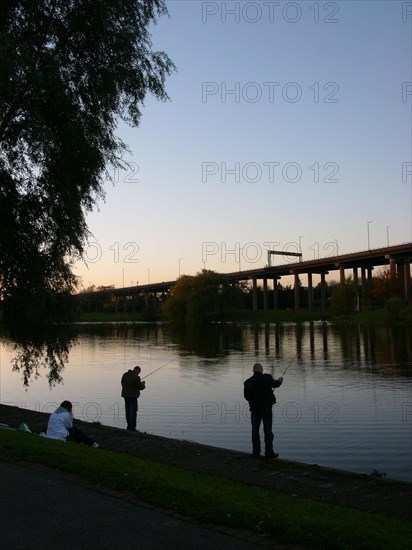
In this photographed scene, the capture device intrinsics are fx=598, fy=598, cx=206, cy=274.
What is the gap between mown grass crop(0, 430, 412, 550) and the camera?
5.93 metres

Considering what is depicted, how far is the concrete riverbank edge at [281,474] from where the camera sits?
29.8 feet

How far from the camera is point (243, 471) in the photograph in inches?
424

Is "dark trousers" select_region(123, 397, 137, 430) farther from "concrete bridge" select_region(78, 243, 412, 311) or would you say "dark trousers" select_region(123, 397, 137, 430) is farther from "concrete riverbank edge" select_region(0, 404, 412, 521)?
"concrete bridge" select_region(78, 243, 412, 311)

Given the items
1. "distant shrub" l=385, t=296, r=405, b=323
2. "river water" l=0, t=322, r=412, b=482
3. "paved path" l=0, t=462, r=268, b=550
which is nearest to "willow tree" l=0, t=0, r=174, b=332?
"river water" l=0, t=322, r=412, b=482

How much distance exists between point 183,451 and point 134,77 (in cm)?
991

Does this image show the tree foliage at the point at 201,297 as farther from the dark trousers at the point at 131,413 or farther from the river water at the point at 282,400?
the dark trousers at the point at 131,413

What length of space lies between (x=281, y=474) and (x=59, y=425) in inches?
190

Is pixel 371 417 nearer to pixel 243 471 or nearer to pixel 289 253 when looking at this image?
pixel 243 471

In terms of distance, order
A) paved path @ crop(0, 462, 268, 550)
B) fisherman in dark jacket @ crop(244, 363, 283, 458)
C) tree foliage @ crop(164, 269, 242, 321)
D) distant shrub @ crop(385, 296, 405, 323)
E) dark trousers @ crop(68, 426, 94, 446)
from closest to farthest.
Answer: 1. paved path @ crop(0, 462, 268, 550)
2. fisherman in dark jacket @ crop(244, 363, 283, 458)
3. dark trousers @ crop(68, 426, 94, 446)
4. distant shrub @ crop(385, 296, 405, 323)
5. tree foliage @ crop(164, 269, 242, 321)

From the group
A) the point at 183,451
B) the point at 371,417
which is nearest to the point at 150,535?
the point at 183,451

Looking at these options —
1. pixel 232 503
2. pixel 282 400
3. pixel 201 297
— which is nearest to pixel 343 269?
pixel 201 297

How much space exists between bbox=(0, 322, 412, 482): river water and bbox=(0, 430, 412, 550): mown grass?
525cm

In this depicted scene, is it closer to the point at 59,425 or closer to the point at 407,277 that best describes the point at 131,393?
the point at 59,425

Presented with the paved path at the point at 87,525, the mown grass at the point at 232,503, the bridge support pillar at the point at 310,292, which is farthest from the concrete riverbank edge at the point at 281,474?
the bridge support pillar at the point at 310,292
